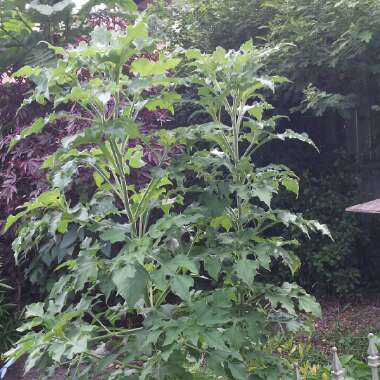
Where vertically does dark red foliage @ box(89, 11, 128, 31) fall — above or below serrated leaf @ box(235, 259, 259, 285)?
above

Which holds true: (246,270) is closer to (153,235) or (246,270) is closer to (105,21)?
(153,235)

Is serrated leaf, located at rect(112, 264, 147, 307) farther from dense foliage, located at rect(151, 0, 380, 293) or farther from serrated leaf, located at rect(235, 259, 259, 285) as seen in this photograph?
dense foliage, located at rect(151, 0, 380, 293)

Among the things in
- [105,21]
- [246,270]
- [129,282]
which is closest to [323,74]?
[105,21]

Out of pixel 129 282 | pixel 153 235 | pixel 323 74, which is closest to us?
pixel 129 282

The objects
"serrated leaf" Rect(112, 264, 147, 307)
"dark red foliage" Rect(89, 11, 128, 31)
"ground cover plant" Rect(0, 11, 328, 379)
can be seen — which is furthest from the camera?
"dark red foliage" Rect(89, 11, 128, 31)

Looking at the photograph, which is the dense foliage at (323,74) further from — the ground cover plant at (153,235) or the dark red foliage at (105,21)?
the ground cover plant at (153,235)

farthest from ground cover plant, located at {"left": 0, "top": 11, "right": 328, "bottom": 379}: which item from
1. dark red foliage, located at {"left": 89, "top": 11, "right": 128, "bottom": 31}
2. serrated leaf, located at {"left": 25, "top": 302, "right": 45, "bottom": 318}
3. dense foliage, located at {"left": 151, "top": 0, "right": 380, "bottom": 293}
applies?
dark red foliage, located at {"left": 89, "top": 11, "right": 128, "bottom": 31}

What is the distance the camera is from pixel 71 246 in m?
3.96

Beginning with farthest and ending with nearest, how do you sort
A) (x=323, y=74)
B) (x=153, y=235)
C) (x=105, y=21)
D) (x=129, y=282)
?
1. (x=323, y=74)
2. (x=105, y=21)
3. (x=153, y=235)
4. (x=129, y=282)

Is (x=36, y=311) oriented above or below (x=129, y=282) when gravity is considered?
below

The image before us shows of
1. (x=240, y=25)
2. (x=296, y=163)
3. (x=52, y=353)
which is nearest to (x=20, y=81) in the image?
(x=240, y=25)

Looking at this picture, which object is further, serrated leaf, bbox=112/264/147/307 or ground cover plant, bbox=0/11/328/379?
ground cover plant, bbox=0/11/328/379

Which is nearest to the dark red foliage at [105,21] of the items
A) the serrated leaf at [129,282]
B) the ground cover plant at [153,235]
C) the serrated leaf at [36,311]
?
the ground cover plant at [153,235]

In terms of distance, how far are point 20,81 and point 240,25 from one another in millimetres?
2252
